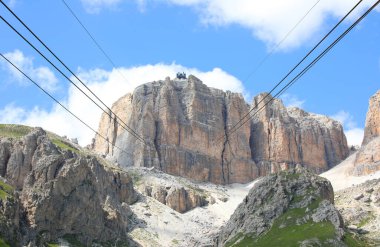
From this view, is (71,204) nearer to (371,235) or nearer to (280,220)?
(280,220)

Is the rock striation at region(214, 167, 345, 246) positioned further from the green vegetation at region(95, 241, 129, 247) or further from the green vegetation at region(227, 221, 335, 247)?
the green vegetation at region(95, 241, 129, 247)

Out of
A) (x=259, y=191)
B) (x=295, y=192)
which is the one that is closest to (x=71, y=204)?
(x=259, y=191)

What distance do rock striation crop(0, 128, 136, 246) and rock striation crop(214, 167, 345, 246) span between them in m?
36.4

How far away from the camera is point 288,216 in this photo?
12250 centimetres

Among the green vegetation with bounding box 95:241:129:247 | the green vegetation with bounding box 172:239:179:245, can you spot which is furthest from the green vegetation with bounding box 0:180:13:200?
the green vegetation with bounding box 172:239:179:245

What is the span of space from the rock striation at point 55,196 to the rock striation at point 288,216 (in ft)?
119

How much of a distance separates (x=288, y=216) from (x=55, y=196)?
6179cm

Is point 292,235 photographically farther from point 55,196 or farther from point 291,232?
point 55,196

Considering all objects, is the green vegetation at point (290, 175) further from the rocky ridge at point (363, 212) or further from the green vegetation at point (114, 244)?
the green vegetation at point (114, 244)

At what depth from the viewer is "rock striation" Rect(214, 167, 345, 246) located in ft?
354

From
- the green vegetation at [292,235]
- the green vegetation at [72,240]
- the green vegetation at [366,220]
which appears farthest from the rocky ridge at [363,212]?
the green vegetation at [72,240]

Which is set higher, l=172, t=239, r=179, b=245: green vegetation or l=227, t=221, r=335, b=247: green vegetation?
l=172, t=239, r=179, b=245: green vegetation

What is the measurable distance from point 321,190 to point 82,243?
6198cm

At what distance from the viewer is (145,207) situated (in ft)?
651
